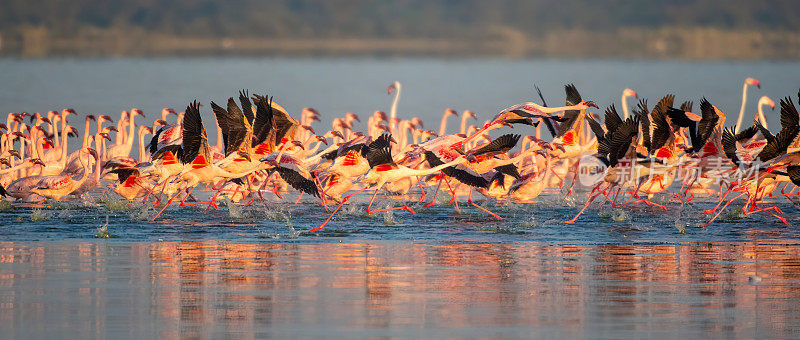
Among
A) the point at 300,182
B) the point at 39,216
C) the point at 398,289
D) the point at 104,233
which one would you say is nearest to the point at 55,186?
the point at 39,216

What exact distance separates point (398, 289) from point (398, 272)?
2.88 feet

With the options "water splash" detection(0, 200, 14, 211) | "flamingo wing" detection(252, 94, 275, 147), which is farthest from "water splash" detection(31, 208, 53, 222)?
"flamingo wing" detection(252, 94, 275, 147)

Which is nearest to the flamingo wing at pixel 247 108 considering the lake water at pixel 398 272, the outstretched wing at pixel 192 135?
the outstretched wing at pixel 192 135

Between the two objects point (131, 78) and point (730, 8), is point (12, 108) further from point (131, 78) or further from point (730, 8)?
point (730, 8)

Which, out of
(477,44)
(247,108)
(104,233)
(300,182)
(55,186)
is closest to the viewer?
(104,233)

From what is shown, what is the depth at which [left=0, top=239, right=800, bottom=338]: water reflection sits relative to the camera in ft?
31.7

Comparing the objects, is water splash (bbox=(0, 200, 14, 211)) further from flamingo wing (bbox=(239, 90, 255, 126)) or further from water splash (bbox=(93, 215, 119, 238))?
flamingo wing (bbox=(239, 90, 255, 126))

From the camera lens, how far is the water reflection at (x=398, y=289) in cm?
966

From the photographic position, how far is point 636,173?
55.5ft

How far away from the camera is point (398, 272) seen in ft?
39.3

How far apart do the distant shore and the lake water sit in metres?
92.8

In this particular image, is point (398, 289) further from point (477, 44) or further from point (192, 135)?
point (477, 44)

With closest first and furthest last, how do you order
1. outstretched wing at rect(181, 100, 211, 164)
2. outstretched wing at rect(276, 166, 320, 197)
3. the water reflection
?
1. the water reflection
2. outstretched wing at rect(181, 100, 211, 164)
3. outstretched wing at rect(276, 166, 320, 197)

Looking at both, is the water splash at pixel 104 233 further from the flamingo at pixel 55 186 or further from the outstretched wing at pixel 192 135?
the flamingo at pixel 55 186
